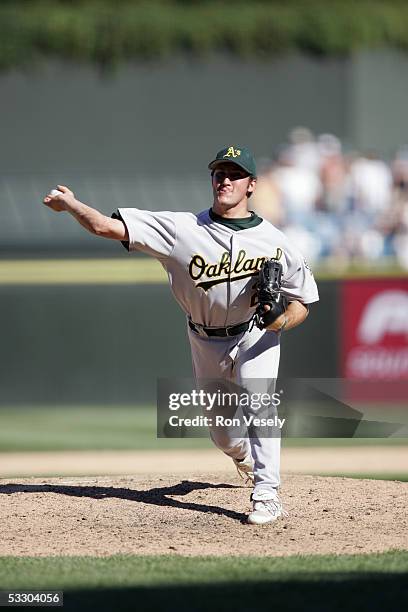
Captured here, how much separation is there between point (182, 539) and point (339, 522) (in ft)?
2.94

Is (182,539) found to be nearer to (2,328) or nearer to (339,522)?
(339,522)

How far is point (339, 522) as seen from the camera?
608 centimetres

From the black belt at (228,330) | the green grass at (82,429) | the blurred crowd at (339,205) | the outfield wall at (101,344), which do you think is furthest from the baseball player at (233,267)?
the blurred crowd at (339,205)

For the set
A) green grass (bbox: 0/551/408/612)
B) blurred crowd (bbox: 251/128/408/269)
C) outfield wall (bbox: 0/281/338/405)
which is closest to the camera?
green grass (bbox: 0/551/408/612)

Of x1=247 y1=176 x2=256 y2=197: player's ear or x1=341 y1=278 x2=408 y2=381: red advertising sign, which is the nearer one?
x1=247 y1=176 x2=256 y2=197: player's ear

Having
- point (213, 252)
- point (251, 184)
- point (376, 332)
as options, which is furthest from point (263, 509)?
point (376, 332)

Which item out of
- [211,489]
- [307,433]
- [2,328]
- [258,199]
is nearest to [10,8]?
[258,199]

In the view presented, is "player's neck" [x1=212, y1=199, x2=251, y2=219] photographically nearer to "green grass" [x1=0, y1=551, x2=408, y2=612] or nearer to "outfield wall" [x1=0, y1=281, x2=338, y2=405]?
"green grass" [x1=0, y1=551, x2=408, y2=612]

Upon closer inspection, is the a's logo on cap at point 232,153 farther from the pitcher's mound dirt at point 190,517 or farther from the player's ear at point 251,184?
the pitcher's mound dirt at point 190,517

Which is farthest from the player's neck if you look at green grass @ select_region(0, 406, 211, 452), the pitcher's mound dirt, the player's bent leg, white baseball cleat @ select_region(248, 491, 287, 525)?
green grass @ select_region(0, 406, 211, 452)

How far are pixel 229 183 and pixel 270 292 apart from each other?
1.93 ft

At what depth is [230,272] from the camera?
5.77 meters

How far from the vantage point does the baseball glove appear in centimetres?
561

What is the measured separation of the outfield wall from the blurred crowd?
1498 millimetres
